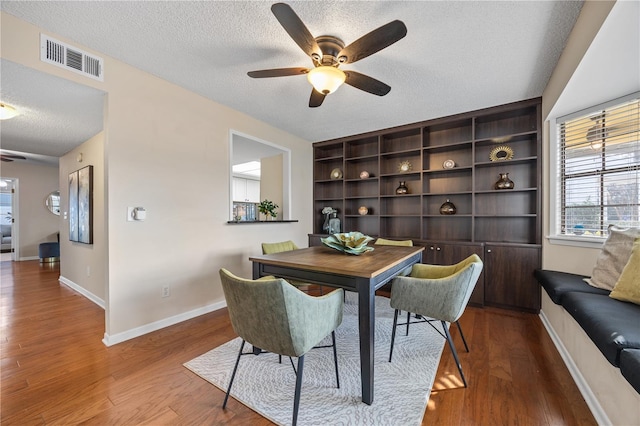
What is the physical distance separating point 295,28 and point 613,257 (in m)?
2.69

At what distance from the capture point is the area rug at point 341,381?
1444mm

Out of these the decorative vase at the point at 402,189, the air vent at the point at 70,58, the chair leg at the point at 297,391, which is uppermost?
the air vent at the point at 70,58

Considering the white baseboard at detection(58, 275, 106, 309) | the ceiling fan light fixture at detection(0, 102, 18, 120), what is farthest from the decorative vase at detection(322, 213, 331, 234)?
the ceiling fan light fixture at detection(0, 102, 18, 120)

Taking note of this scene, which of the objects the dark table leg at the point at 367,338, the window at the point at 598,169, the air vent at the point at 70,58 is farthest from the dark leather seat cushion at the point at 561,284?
the air vent at the point at 70,58

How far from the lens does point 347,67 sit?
7.93 feet

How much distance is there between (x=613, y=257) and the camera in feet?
6.31

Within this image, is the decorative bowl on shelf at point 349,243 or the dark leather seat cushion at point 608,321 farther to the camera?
the decorative bowl on shelf at point 349,243

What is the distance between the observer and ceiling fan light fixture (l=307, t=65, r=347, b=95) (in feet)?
6.20

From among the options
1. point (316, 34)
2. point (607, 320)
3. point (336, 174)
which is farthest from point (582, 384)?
point (336, 174)

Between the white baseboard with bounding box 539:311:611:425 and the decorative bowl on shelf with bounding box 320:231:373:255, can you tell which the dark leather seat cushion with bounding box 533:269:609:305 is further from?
the decorative bowl on shelf with bounding box 320:231:373:255

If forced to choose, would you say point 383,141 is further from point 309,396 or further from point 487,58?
point 309,396

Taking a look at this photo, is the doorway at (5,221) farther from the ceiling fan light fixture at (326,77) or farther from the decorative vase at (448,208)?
the decorative vase at (448,208)

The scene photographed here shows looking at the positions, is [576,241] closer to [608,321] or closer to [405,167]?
[608,321]

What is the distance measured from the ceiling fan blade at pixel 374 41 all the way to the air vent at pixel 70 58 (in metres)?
1.98
